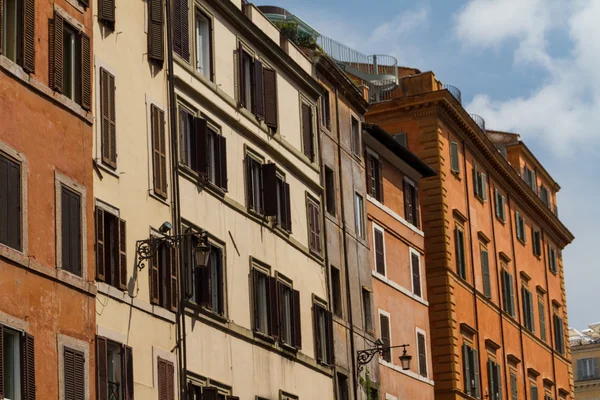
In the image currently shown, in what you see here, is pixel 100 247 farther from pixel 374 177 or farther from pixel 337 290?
pixel 374 177

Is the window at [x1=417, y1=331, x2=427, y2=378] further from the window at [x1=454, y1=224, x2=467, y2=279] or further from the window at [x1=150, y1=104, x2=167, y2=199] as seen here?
the window at [x1=150, y1=104, x2=167, y2=199]

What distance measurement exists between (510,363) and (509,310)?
246 centimetres

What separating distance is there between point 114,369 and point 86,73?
5565 millimetres

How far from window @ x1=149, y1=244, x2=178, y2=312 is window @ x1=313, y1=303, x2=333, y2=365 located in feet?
30.1

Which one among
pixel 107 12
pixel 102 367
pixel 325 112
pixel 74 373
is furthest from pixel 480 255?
pixel 74 373

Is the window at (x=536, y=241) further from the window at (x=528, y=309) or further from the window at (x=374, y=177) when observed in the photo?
the window at (x=374, y=177)

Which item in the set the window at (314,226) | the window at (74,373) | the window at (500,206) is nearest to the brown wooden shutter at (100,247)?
the window at (74,373)

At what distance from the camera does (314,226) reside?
40969 millimetres

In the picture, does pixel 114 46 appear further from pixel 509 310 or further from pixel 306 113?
pixel 509 310

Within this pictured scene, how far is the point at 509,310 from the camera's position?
205 feet

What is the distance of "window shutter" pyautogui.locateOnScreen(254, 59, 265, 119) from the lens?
37.8m

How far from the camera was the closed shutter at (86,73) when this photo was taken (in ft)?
90.9

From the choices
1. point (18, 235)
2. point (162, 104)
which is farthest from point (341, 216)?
point (18, 235)

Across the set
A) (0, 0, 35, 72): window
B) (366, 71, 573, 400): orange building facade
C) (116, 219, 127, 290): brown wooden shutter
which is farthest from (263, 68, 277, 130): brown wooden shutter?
(366, 71, 573, 400): orange building facade
